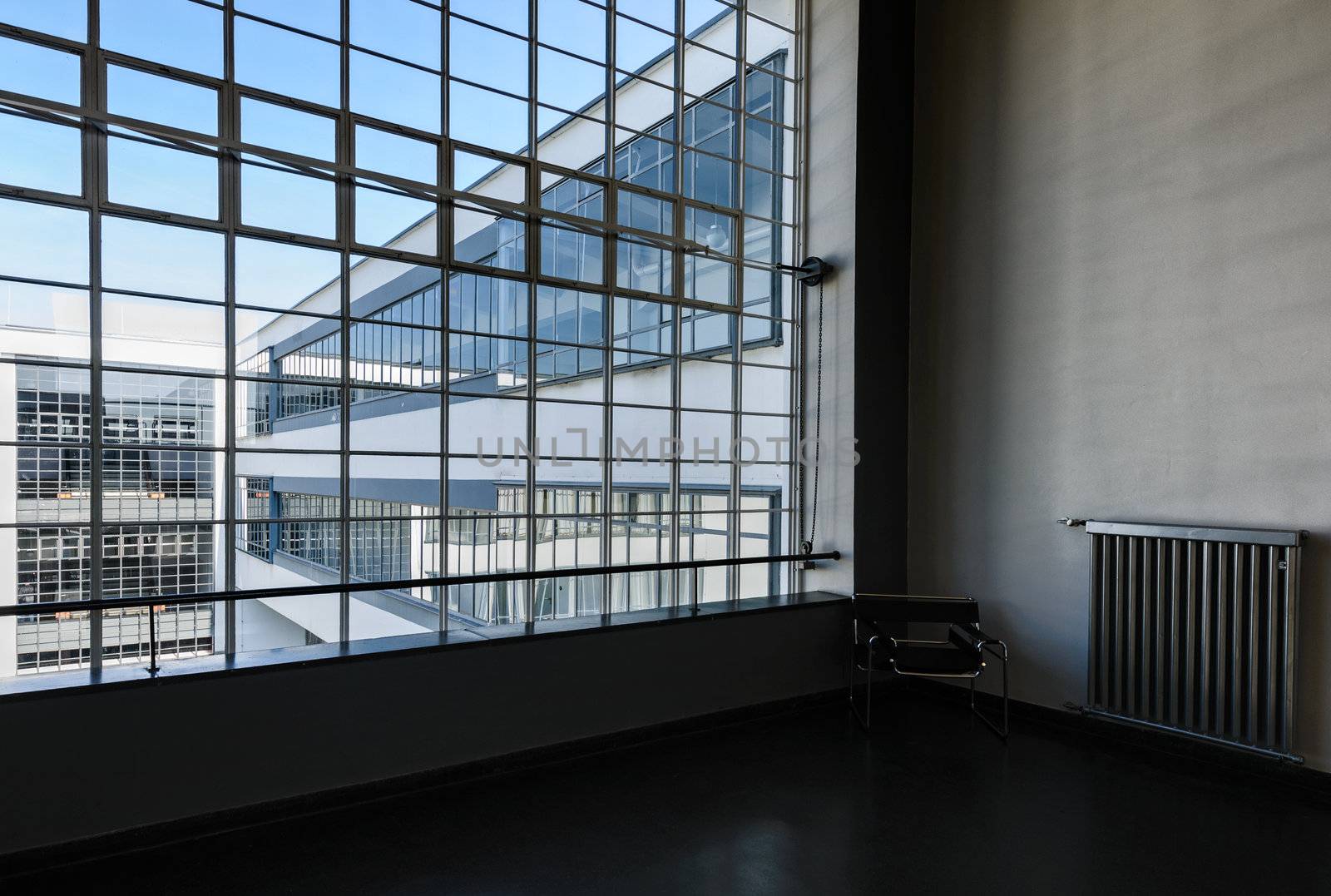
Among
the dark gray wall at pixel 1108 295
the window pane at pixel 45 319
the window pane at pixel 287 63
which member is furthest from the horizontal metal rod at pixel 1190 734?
the window pane at pixel 45 319

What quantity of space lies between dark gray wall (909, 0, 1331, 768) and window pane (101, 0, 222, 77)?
3995 millimetres

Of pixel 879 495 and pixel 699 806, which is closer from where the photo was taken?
pixel 699 806

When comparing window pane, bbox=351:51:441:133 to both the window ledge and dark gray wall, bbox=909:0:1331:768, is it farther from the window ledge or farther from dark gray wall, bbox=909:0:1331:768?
dark gray wall, bbox=909:0:1331:768

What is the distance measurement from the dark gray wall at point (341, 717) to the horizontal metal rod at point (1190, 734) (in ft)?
5.42

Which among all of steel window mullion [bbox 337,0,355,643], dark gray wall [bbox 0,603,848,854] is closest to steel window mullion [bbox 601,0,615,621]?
dark gray wall [bbox 0,603,848,854]

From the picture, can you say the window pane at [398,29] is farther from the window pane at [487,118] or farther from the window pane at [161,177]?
the window pane at [161,177]

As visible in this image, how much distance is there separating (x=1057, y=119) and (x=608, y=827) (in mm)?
4325

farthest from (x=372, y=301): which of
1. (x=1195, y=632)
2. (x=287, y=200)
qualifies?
(x=1195, y=632)

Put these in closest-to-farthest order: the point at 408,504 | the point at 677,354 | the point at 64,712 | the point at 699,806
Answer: the point at 64,712
the point at 699,806
the point at 408,504
the point at 677,354

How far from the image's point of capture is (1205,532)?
393 centimetres

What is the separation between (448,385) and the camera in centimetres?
418

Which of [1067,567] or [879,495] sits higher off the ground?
[879,495]

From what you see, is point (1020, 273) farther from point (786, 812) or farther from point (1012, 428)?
point (786, 812)

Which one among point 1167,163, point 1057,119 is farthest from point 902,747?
point 1057,119
